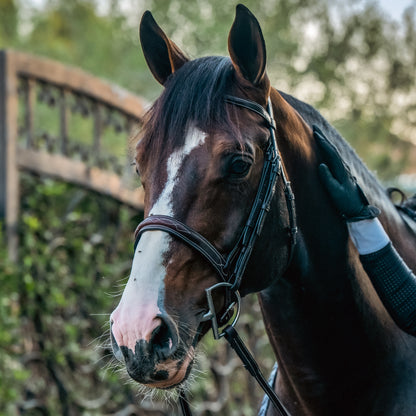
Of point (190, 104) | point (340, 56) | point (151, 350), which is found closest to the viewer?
point (151, 350)

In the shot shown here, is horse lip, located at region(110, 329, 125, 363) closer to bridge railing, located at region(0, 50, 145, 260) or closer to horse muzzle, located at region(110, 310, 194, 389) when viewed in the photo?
horse muzzle, located at region(110, 310, 194, 389)

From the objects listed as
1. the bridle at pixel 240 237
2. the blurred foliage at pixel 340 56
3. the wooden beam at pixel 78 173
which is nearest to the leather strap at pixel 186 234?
the bridle at pixel 240 237

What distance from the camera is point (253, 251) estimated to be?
1726 mm

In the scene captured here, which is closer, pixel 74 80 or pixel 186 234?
pixel 186 234

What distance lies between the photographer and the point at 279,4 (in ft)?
32.4

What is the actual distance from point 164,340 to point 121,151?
25.0ft

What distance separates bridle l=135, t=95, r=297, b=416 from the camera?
1565 millimetres

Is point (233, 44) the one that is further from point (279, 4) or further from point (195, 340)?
point (279, 4)

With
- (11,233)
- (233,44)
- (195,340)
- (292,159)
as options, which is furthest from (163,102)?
(11,233)

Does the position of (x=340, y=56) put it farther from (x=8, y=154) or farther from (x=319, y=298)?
(x=319, y=298)

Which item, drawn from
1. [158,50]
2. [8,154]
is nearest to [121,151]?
[8,154]

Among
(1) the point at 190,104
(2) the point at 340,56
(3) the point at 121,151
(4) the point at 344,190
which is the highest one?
(2) the point at 340,56

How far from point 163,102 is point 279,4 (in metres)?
8.85

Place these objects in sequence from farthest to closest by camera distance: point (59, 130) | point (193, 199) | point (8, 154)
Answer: point (59, 130), point (8, 154), point (193, 199)
